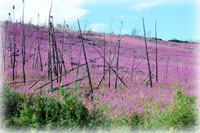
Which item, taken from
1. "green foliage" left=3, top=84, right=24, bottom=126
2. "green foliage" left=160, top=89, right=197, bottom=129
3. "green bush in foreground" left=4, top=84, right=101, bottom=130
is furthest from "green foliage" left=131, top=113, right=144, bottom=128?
"green foliage" left=3, top=84, right=24, bottom=126

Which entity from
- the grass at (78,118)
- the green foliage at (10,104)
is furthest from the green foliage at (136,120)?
the green foliage at (10,104)

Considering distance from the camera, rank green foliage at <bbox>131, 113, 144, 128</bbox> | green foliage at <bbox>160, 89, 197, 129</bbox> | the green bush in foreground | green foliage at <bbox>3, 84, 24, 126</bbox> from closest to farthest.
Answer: the green bush in foreground, green foliage at <bbox>160, 89, 197, 129</bbox>, green foliage at <bbox>131, 113, 144, 128</bbox>, green foliage at <bbox>3, 84, 24, 126</bbox>

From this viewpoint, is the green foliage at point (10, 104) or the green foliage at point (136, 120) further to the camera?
the green foliage at point (10, 104)

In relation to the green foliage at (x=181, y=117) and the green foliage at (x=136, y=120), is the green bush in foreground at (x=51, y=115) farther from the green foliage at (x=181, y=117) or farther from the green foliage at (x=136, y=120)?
the green foliage at (x=181, y=117)

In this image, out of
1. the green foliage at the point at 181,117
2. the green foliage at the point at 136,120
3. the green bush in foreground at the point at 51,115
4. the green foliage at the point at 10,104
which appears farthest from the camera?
the green foliage at the point at 10,104

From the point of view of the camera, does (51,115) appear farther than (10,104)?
No

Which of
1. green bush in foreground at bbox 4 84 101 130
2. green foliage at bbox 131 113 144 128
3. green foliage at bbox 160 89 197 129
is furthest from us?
green foliage at bbox 131 113 144 128

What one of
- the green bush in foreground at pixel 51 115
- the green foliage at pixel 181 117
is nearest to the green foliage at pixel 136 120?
the green foliage at pixel 181 117

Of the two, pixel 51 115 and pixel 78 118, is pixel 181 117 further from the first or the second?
pixel 51 115

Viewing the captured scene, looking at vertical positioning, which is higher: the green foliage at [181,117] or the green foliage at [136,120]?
the green foliage at [181,117]

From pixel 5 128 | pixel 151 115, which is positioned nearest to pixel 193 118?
pixel 151 115

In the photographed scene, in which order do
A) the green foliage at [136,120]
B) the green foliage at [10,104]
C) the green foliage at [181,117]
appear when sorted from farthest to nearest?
the green foliage at [10,104], the green foliage at [136,120], the green foliage at [181,117]

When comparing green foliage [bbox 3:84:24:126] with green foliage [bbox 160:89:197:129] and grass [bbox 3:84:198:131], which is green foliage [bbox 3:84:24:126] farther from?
green foliage [bbox 160:89:197:129]

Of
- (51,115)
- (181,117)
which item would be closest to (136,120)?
(181,117)
